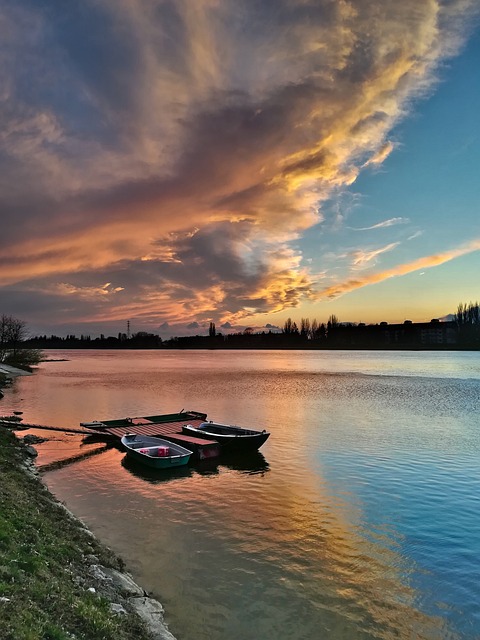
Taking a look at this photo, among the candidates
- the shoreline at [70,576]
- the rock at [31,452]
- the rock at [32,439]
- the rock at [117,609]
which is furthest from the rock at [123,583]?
the rock at [32,439]

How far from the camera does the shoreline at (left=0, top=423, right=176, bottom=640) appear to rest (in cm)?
712

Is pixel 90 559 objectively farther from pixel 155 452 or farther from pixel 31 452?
pixel 31 452

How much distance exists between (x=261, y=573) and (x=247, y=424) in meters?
24.2

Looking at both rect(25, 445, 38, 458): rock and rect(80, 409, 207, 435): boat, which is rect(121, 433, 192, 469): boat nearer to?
rect(25, 445, 38, 458): rock

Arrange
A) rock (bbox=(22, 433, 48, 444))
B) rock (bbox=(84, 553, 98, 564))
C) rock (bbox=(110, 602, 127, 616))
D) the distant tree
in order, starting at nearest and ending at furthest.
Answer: rock (bbox=(110, 602, 127, 616))
rock (bbox=(84, 553, 98, 564))
rock (bbox=(22, 433, 48, 444))
the distant tree

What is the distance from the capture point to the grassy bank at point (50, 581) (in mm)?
6523

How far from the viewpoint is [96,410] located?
4425 centimetres

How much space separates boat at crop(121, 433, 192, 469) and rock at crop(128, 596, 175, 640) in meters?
12.9

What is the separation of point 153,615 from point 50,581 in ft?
8.40

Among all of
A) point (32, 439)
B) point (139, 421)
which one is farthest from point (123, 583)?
point (139, 421)

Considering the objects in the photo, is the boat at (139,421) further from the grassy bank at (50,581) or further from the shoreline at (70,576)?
the grassy bank at (50,581)

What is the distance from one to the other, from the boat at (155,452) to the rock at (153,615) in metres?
12.9

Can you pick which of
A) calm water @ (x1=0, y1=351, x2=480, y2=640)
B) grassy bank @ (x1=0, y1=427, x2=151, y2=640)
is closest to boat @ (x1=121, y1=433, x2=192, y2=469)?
calm water @ (x1=0, y1=351, x2=480, y2=640)

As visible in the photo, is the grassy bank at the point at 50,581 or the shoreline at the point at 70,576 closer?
the grassy bank at the point at 50,581
